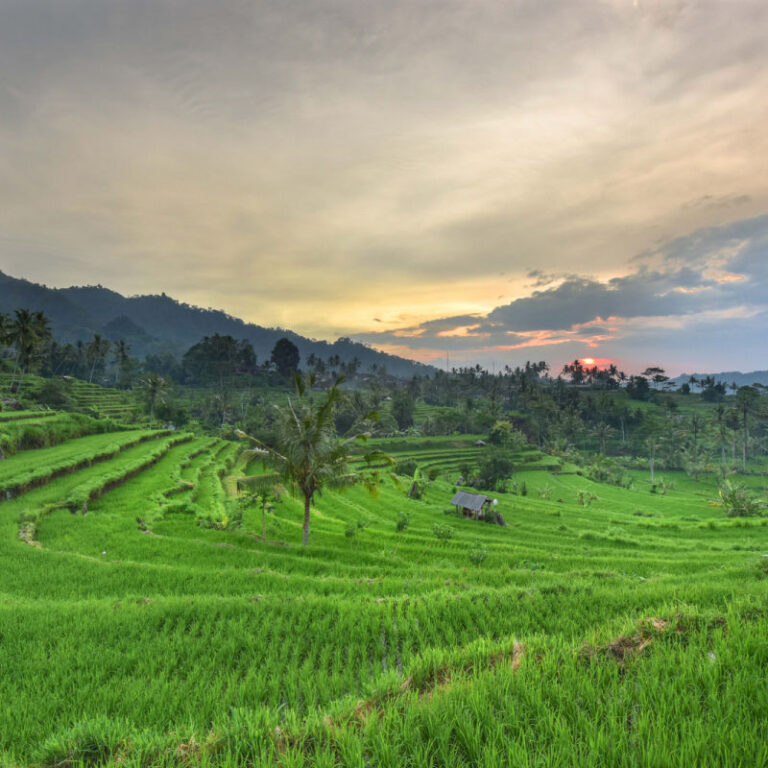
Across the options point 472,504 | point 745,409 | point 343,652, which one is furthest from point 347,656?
point 745,409

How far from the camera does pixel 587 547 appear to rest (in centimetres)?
2511

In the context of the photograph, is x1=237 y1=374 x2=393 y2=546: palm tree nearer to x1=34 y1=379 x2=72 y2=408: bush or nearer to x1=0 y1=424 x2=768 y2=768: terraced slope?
x1=0 y1=424 x2=768 y2=768: terraced slope

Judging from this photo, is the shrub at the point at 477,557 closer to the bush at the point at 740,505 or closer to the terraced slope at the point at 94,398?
the bush at the point at 740,505

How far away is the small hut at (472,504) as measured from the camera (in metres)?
36.0

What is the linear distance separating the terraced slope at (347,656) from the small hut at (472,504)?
1827 cm

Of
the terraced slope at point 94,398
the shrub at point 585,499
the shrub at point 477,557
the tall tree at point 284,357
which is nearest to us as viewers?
the shrub at point 477,557

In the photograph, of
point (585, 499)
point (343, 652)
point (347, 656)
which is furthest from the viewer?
point (585, 499)

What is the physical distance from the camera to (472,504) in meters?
36.8

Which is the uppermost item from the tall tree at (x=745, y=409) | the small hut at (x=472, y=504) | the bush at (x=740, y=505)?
the tall tree at (x=745, y=409)

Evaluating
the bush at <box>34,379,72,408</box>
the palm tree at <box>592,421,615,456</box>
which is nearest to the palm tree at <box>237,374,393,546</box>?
the bush at <box>34,379,72,408</box>

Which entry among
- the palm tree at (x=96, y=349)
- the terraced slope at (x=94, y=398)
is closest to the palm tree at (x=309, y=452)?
the terraced slope at (x=94, y=398)

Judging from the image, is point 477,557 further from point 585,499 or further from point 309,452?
point 585,499

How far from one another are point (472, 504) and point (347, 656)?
31.7 meters

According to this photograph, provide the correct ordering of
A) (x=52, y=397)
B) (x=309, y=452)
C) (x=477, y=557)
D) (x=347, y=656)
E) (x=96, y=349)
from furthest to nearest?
(x=96, y=349)
(x=52, y=397)
(x=309, y=452)
(x=477, y=557)
(x=347, y=656)
